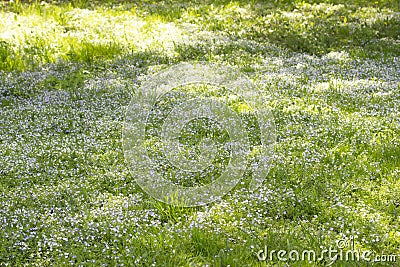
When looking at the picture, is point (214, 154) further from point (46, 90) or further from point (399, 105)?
point (46, 90)

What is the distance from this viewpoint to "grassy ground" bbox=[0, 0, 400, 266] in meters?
5.24

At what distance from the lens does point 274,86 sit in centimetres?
1041

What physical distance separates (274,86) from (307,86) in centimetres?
68

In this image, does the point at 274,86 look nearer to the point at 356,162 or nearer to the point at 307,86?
the point at 307,86

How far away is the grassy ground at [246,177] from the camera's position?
5.24 metres

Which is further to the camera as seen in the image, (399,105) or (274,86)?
(274,86)

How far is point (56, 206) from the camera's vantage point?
6062mm

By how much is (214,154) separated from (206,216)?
1773mm

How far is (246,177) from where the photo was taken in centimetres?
662

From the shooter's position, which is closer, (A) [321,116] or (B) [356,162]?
(B) [356,162]

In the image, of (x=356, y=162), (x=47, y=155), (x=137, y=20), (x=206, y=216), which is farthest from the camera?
(x=137, y=20)

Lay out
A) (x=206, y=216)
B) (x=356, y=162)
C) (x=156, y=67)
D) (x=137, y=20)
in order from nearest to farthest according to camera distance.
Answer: (x=206, y=216) → (x=356, y=162) → (x=156, y=67) → (x=137, y=20)

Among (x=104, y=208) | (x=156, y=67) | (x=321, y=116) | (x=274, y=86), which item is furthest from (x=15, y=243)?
(x=156, y=67)

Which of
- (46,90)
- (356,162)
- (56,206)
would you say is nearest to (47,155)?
(56,206)
